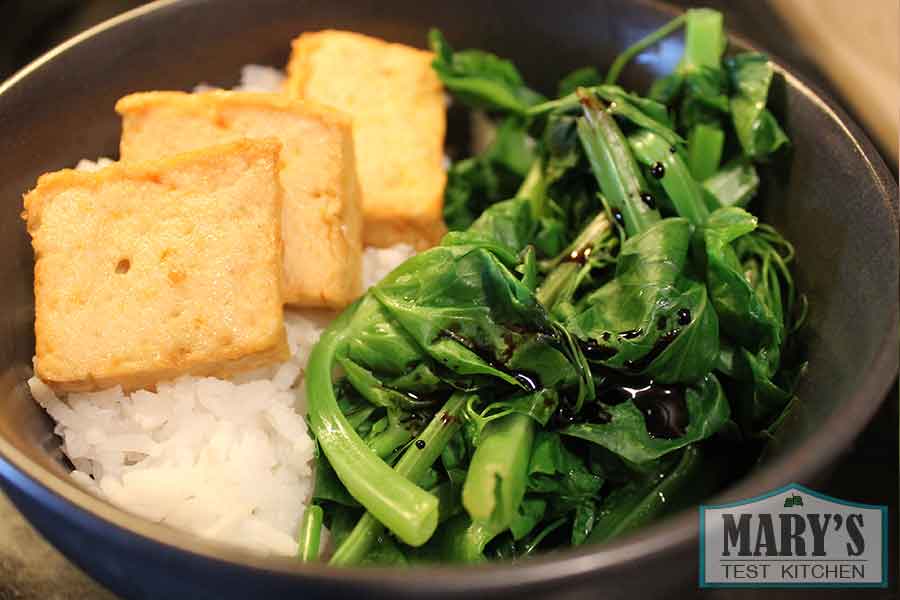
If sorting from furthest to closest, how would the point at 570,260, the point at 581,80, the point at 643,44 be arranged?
the point at 581,80, the point at 643,44, the point at 570,260

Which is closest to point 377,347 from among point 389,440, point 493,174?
point 389,440

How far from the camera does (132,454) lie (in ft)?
5.30

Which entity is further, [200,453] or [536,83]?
[536,83]

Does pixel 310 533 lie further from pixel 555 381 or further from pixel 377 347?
pixel 555 381

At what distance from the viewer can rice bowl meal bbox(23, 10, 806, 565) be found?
1.52 meters

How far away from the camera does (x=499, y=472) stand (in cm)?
140

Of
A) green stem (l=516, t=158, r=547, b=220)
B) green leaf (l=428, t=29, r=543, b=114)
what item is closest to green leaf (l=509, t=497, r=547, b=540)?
green stem (l=516, t=158, r=547, b=220)

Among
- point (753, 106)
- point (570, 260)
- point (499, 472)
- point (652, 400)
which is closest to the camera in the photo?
point (499, 472)

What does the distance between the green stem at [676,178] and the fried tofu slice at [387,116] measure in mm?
494

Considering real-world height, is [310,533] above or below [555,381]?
below

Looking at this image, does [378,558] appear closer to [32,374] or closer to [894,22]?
[32,374]

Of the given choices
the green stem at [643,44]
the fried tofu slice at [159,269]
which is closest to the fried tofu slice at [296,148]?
the fried tofu slice at [159,269]

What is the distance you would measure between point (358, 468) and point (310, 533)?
14cm

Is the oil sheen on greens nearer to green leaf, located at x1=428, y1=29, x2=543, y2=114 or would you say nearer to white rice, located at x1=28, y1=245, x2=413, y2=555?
white rice, located at x1=28, y1=245, x2=413, y2=555
